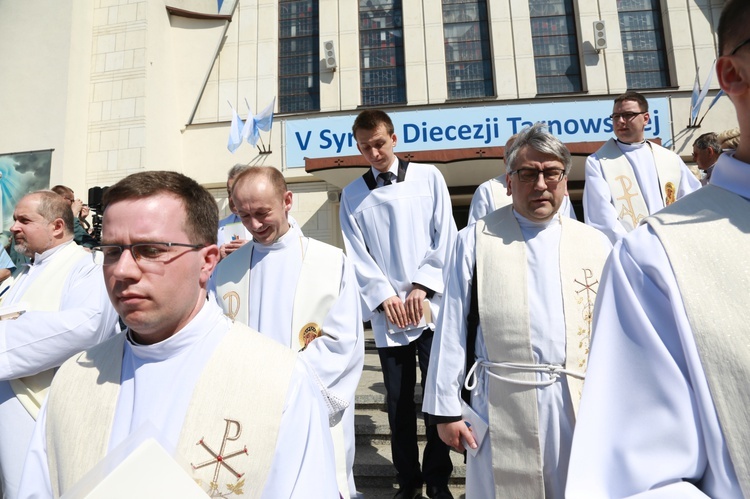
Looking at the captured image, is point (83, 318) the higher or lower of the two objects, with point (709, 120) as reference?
lower

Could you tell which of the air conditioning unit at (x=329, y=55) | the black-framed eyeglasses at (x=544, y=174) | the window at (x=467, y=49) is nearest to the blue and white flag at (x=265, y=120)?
the air conditioning unit at (x=329, y=55)

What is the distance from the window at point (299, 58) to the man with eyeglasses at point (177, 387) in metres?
12.0

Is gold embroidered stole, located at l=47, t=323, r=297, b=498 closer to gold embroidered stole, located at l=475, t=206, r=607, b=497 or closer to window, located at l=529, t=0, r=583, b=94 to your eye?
gold embroidered stole, located at l=475, t=206, r=607, b=497

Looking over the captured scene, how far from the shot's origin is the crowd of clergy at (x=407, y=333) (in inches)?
37.6

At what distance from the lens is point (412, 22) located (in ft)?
42.2

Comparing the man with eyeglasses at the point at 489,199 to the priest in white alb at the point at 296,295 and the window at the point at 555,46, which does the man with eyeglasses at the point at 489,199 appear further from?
the window at the point at 555,46

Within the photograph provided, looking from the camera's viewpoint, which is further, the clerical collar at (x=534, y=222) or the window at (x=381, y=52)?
the window at (x=381, y=52)

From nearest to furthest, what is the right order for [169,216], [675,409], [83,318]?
1. [675,409]
2. [169,216]
3. [83,318]

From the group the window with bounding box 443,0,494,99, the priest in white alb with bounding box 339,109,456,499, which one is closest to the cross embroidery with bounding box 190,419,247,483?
the priest in white alb with bounding box 339,109,456,499

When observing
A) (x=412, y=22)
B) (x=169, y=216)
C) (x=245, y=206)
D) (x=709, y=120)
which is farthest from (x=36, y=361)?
(x=709, y=120)

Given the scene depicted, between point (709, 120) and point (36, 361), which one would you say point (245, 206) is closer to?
point (36, 361)

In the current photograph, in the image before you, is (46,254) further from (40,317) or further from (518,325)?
(518,325)

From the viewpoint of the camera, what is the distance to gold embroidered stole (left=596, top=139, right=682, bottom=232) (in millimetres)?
4094

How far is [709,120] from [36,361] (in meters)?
13.9
